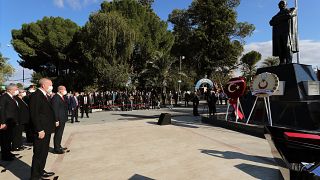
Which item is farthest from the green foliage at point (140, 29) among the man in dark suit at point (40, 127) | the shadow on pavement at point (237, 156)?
the man in dark suit at point (40, 127)

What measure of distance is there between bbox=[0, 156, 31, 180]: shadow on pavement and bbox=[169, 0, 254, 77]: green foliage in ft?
111

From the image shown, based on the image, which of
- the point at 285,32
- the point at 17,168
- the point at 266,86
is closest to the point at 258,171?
the point at 17,168

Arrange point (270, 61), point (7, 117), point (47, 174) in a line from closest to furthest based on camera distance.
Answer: point (47, 174)
point (7, 117)
point (270, 61)

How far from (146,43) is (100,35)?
7.53 m

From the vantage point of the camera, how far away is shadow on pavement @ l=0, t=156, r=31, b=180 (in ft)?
20.2

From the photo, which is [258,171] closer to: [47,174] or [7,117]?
[47,174]

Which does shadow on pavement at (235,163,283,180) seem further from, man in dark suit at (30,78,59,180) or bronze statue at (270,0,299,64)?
bronze statue at (270,0,299,64)

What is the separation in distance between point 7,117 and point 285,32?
1071 cm

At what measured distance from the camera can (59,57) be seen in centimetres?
4194

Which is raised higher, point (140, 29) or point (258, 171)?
point (140, 29)

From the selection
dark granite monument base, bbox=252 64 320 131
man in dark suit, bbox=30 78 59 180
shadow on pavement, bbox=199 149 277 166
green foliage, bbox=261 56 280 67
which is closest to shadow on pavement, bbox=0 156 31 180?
man in dark suit, bbox=30 78 59 180

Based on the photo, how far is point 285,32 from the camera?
1285 centimetres

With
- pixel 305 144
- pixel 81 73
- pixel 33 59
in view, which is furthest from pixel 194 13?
pixel 305 144

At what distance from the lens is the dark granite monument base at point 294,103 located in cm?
1088
